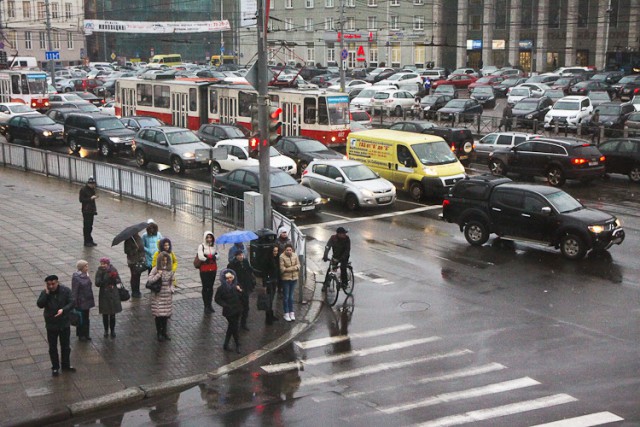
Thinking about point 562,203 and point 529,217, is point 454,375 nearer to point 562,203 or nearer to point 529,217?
point 529,217

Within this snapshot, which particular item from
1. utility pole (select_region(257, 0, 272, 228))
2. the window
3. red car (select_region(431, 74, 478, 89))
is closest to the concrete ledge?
utility pole (select_region(257, 0, 272, 228))

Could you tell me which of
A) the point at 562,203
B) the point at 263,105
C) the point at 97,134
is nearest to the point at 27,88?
the point at 97,134

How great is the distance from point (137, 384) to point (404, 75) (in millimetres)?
59644

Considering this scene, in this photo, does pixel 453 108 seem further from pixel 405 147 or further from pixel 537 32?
pixel 537 32

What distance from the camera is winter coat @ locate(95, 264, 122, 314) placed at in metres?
14.2

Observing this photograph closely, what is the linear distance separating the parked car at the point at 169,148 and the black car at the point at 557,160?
11.7 m

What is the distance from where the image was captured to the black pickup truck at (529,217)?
66.5 feet

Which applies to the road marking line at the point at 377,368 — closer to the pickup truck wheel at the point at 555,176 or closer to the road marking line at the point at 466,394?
the road marking line at the point at 466,394

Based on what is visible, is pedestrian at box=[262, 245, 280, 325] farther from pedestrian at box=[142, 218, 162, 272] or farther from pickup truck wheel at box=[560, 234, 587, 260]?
pickup truck wheel at box=[560, 234, 587, 260]

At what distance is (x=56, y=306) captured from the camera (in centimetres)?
1263

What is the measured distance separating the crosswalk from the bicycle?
2159mm

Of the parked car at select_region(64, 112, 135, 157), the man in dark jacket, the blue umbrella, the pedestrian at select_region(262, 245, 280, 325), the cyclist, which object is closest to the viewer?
the man in dark jacket

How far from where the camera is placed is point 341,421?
11.3 meters

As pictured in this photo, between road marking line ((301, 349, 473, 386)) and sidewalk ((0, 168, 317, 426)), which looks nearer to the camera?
sidewalk ((0, 168, 317, 426))
